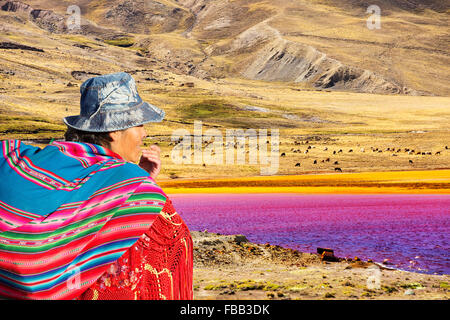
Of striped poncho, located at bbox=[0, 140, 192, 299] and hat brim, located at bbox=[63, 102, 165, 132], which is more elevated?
hat brim, located at bbox=[63, 102, 165, 132]

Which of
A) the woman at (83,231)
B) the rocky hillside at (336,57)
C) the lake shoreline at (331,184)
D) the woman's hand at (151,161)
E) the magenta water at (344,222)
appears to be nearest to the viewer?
the woman at (83,231)

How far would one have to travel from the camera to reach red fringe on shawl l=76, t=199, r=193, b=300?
7.56 feet

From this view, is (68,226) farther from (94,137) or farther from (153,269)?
(94,137)

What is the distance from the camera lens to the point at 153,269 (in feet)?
7.76

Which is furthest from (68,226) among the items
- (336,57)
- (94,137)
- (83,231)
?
(336,57)

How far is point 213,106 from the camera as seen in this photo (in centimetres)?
10369

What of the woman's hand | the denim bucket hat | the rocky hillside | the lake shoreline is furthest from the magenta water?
the rocky hillside

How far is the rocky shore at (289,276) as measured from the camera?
9.23 metres

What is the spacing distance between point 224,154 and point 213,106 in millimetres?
54451

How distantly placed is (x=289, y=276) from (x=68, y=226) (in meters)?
9.14

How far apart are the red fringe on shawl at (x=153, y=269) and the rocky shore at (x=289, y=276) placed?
21.1 ft

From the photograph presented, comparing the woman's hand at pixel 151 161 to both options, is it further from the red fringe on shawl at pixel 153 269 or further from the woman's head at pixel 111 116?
the red fringe on shawl at pixel 153 269

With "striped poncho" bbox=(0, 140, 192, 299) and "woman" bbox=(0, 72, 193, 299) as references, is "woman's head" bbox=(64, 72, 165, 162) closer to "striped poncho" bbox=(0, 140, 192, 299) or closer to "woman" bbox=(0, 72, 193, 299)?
"woman" bbox=(0, 72, 193, 299)

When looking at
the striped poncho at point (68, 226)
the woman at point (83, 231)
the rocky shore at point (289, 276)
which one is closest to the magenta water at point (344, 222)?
the rocky shore at point (289, 276)
